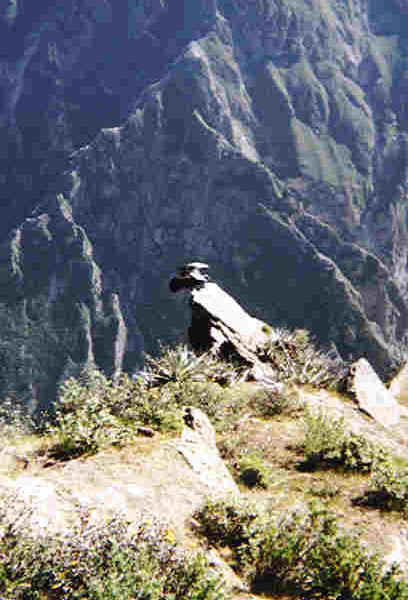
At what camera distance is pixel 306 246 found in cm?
18600

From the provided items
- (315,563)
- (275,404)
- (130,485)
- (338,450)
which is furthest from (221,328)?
(315,563)

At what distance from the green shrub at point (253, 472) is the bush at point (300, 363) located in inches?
201

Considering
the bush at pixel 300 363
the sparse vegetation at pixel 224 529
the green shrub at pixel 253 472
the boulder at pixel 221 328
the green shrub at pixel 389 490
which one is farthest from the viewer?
the boulder at pixel 221 328

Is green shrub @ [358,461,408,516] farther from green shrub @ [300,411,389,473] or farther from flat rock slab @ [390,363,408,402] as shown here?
flat rock slab @ [390,363,408,402]

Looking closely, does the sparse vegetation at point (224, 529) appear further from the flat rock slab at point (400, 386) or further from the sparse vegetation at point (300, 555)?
the flat rock slab at point (400, 386)

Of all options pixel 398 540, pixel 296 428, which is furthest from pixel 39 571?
pixel 296 428

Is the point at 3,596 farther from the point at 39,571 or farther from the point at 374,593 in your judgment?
the point at 374,593

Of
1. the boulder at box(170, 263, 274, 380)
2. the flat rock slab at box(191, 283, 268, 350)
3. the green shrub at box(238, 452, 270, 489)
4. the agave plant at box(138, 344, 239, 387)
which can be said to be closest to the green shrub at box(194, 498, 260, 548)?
the green shrub at box(238, 452, 270, 489)

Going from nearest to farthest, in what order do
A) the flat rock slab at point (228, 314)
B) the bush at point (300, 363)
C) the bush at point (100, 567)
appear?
the bush at point (100, 567) < the bush at point (300, 363) < the flat rock slab at point (228, 314)

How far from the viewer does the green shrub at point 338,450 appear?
27.1ft

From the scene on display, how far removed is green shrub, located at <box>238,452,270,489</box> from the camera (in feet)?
26.3

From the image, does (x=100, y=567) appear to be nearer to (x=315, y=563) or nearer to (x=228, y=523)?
(x=228, y=523)

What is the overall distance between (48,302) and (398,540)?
7486 inches

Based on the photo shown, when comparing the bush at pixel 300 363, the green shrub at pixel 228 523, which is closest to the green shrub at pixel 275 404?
the bush at pixel 300 363
